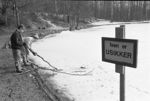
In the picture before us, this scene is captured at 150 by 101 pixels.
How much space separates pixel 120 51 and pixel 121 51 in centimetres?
2

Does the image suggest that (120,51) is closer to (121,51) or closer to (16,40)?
(121,51)

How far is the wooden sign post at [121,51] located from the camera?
8.98 feet

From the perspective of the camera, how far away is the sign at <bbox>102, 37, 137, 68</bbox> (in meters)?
2.73

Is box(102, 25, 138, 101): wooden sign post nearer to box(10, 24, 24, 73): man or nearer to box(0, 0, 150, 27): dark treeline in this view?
box(10, 24, 24, 73): man

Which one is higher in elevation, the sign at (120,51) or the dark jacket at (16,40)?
the sign at (120,51)

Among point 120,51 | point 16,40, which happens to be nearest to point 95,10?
point 16,40

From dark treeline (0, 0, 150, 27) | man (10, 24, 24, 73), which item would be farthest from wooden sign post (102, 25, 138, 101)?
dark treeline (0, 0, 150, 27)

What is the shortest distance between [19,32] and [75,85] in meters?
2.92

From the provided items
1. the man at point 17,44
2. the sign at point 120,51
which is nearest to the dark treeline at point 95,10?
the man at point 17,44

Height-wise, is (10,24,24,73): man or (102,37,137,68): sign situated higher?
(102,37,137,68): sign

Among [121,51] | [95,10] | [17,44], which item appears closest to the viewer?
[121,51]

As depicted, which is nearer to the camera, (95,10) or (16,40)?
(16,40)

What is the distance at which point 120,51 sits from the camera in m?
2.87

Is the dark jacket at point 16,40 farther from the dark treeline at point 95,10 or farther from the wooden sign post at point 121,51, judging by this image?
the dark treeline at point 95,10
